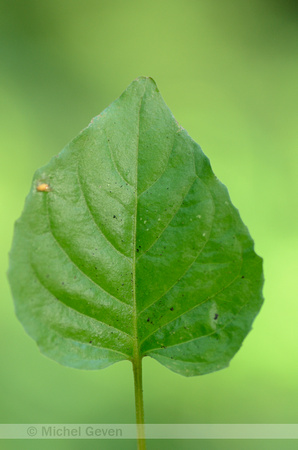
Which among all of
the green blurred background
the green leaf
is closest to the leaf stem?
the green leaf

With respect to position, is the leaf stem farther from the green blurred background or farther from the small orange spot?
the green blurred background

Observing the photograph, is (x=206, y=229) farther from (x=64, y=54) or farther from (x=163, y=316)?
(x=64, y=54)

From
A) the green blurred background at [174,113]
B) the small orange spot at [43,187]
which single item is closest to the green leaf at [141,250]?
the small orange spot at [43,187]

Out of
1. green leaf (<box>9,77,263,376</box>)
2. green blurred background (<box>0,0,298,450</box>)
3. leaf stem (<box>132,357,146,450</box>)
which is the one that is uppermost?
green blurred background (<box>0,0,298,450</box>)

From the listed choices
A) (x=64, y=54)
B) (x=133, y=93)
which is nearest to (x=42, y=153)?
(x=64, y=54)

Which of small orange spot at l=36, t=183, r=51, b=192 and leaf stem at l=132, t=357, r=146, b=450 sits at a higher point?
small orange spot at l=36, t=183, r=51, b=192
